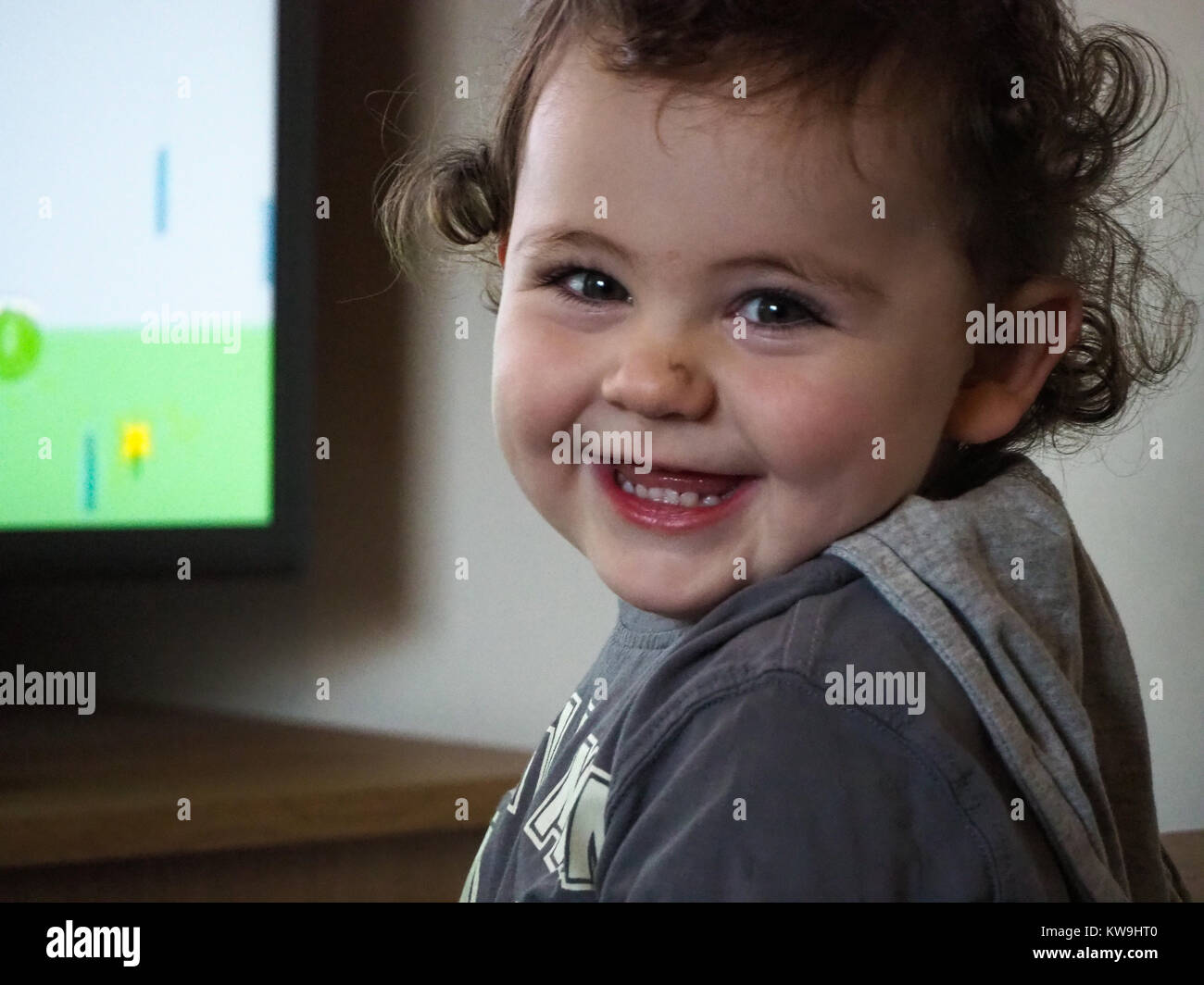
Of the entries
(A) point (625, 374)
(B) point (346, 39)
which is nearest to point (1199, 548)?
(A) point (625, 374)

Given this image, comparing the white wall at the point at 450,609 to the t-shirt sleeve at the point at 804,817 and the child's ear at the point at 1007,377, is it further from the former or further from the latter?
the t-shirt sleeve at the point at 804,817

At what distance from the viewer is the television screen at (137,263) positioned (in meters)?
0.94

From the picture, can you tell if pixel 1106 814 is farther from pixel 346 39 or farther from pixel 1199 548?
pixel 346 39

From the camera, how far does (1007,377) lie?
55 centimetres

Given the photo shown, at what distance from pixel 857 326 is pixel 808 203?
5 centimetres

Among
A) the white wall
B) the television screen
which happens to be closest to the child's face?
the white wall

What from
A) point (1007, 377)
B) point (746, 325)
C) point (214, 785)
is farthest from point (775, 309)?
point (214, 785)

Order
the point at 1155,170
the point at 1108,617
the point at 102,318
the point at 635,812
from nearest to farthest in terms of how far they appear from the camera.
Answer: the point at 635,812
the point at 1108,617
the point at 1155,170
the point at 102,318

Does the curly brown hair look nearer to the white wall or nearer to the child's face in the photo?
the child's face

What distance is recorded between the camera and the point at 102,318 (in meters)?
0.96

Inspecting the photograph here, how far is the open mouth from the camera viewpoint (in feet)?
1.63

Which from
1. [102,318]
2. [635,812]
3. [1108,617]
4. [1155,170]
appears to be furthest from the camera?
[102,318]

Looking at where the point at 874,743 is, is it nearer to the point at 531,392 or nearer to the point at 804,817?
the point at 804,817

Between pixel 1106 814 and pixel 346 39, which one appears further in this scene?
pixel 346 39
